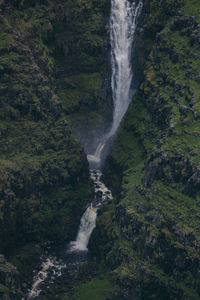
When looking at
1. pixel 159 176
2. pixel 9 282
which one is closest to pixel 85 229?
pixel 159 176

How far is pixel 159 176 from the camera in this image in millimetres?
135375

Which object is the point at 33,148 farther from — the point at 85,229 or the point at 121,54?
the point at 121,54

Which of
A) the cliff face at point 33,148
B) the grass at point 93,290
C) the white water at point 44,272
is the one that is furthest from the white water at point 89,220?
the grass at point 93,290

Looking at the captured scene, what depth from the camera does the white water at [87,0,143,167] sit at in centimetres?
15750

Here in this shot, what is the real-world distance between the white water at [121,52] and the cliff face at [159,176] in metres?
2.19

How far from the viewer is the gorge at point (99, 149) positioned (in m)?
129

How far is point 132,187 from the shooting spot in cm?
13812

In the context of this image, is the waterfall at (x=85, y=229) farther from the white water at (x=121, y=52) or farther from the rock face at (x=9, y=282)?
the white water at (x=121, y=52)

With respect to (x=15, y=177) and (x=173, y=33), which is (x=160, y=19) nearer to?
(x=173, y=33)

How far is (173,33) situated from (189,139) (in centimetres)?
2115

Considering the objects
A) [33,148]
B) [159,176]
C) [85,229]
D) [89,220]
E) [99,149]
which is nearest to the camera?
[159,176]

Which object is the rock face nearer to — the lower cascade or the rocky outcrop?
the lower cascade

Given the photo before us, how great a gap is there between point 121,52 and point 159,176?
29.7 meters

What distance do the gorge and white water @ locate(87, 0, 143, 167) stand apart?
0.15 m
